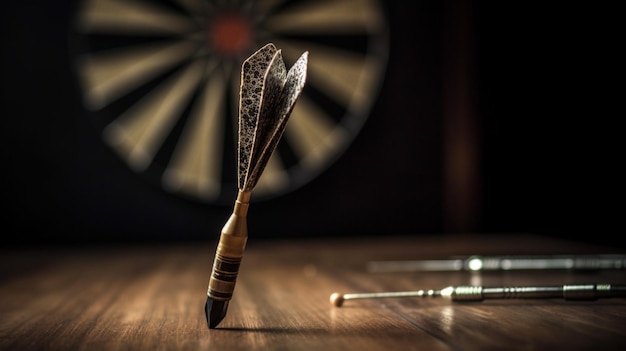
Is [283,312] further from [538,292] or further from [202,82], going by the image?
[202,82]

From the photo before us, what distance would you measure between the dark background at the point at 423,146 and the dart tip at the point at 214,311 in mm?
1734

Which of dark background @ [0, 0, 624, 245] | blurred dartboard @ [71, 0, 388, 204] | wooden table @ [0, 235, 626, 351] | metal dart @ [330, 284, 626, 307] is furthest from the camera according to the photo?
blurred dartboard @ [71, 0, 388, 204]

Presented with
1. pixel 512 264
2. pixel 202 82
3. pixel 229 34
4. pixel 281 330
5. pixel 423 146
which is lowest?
pixel 281 330

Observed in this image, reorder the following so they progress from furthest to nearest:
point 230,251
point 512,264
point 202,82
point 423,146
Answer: point 423,146, point 202,82, point 512,264, point 230,251

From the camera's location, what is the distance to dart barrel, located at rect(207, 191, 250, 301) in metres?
0.80

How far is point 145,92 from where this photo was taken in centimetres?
255

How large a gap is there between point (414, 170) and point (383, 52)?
457 millimetres

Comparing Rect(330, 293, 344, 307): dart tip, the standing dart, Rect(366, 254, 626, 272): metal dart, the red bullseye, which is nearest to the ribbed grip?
the standing dart

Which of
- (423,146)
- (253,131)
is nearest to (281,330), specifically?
(253,131)

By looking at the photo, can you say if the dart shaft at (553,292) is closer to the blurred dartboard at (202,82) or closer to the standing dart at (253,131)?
the standing dart at (253,131)

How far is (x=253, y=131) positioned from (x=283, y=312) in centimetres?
30

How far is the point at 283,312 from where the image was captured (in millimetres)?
997

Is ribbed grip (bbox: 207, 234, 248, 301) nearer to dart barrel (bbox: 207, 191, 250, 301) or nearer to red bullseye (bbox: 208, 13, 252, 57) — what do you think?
dart barrel (bbox: 207, 191, 250, 301)

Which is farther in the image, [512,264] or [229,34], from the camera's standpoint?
[229,34]
